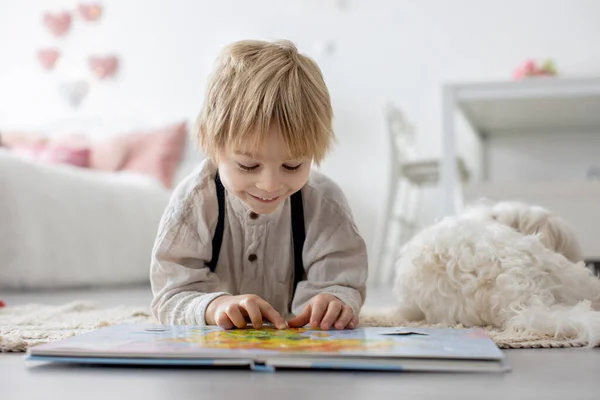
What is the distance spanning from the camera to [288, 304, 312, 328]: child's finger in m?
0.92

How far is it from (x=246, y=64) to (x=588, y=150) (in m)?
2.40

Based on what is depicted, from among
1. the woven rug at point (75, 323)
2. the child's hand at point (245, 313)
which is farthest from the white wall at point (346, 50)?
the child's hand at point (245, 313)

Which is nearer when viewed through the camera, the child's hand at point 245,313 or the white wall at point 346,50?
the child's hand at point 245,313

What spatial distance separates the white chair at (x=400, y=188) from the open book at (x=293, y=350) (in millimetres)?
1938

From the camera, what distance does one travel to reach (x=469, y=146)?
3.17 metres

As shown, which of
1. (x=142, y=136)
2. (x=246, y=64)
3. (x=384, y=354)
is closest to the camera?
(x=384, y=354)

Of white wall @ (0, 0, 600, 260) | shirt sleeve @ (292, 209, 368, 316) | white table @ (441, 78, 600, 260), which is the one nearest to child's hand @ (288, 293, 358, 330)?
shirt sleeve @ (292, 209, 368, 316)

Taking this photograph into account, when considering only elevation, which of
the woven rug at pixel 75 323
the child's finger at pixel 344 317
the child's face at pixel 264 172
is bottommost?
the woven rug at pixel 75 323

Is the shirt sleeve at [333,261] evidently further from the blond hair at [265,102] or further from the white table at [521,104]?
the white table at [521,104]

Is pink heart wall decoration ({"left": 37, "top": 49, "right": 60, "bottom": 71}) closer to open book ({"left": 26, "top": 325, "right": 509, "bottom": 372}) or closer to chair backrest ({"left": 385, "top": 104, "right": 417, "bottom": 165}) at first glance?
chair backrest ({"left": 385, "top": 104, "right": 417, "bottom": 165})

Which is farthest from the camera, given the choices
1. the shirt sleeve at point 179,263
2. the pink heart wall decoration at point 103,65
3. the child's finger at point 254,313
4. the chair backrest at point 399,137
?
the pink heart wall decoration at point 103,65

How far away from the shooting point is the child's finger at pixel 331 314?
3.01 ft

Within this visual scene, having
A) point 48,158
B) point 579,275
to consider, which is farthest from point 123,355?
point 48,158

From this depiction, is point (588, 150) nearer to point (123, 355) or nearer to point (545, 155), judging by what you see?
point (545, 155)
